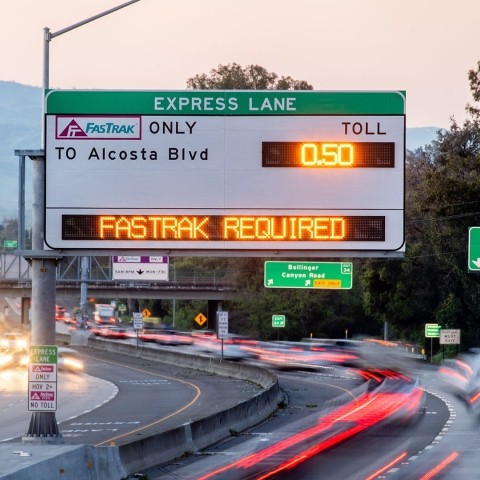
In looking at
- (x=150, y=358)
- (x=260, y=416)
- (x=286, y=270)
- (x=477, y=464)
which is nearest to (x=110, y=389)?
(x=286, y=270)

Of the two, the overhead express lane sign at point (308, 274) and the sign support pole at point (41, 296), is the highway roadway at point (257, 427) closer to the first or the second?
the sign support pole at point (41, 296)

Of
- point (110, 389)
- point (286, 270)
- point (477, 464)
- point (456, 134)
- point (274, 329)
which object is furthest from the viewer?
point (274, 329)

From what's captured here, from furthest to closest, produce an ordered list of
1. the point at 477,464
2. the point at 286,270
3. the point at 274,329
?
1. the point at 274,329
2. the point at 286,270
3. the point at 477,464

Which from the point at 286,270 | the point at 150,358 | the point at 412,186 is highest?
the point at 412,186

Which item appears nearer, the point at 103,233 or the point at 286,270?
the point at 103,233

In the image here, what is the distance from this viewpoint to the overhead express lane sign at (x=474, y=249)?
43.9 metres

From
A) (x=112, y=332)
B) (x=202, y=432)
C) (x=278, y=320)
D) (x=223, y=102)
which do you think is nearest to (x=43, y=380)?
(x=223, y=102)

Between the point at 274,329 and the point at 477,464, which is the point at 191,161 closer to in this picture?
the point at 477,464

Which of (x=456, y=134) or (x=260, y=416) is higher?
(x=456, y=134)

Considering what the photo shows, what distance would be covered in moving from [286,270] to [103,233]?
1338 inches

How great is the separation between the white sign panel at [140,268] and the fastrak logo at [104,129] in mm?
50906

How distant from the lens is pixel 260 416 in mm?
40594

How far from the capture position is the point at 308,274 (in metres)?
58.2

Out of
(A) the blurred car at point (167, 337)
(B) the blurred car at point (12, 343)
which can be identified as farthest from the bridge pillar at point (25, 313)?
(B) the blurred car at point (12, 343)
